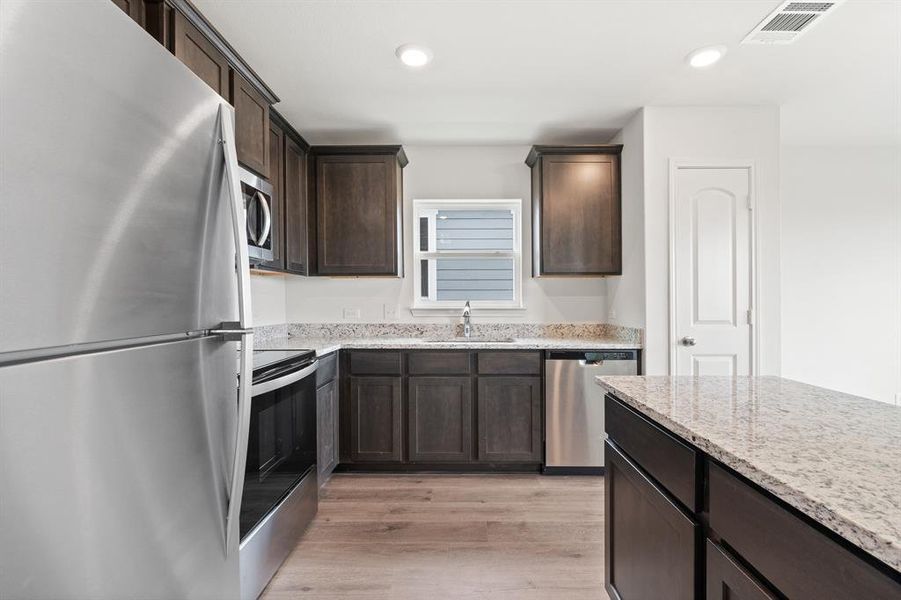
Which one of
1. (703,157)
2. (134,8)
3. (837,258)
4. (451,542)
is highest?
(134,8)

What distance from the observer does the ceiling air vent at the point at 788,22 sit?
6.44 feet

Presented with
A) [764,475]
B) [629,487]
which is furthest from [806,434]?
[629,487]

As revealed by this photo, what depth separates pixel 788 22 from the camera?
2.09 meters

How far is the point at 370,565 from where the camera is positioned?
6.84ft

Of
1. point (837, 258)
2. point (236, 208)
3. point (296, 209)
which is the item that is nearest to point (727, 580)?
point (236, 208)

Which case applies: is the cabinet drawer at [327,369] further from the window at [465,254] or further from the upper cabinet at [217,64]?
the upper cabinet at [217,64]

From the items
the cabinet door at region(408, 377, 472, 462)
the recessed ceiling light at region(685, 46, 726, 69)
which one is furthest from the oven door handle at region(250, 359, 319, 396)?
the recessed ceiling light at region(685, 46, 726, 69)

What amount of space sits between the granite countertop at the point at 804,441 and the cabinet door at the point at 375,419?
1.91 m

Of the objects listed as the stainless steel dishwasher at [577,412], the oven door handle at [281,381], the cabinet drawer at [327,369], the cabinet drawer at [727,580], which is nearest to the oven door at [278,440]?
the oven door handle at [281,381]

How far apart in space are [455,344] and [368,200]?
130cm

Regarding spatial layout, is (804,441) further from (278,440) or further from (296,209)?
(296,209)

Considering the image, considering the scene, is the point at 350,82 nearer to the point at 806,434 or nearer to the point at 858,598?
the point at 806,434

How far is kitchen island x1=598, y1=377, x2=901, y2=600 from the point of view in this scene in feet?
2.16

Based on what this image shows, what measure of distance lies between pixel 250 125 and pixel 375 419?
6.64ft
